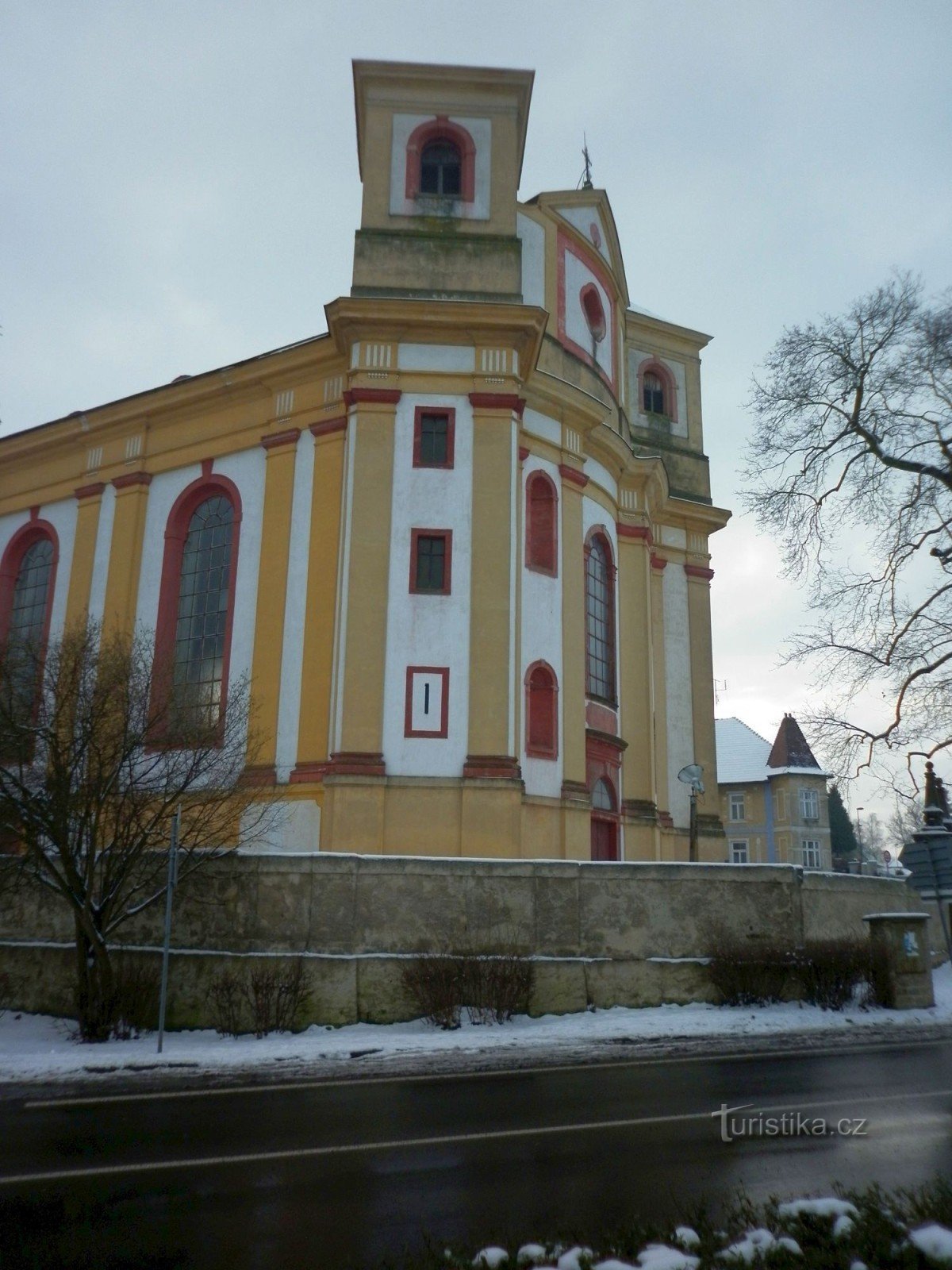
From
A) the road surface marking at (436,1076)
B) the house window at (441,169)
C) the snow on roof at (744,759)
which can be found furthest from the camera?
the snow on roof at (744,759)

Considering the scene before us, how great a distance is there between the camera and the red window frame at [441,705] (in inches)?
840

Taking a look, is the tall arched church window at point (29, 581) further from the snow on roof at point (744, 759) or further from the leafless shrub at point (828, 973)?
the snow on roof at point (744, 759)

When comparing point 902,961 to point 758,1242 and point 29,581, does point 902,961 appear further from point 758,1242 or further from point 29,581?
point 29,581

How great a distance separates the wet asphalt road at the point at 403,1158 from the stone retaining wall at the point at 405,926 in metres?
3.84

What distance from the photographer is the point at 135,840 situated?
1557 cm

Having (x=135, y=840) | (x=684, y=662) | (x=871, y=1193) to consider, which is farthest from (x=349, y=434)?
(x=871, y=1193)

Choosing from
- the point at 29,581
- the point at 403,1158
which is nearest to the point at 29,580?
the point at 29,581

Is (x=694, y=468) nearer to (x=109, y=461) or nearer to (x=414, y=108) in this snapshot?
(x=414, y=108)

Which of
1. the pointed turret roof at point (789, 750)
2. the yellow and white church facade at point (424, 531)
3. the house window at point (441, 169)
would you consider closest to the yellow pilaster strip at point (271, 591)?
the yellow and white church facade at point (424, 531)

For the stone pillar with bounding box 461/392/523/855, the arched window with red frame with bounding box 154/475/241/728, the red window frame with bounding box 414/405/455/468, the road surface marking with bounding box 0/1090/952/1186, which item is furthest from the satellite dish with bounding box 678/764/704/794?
the road surface marking with bounding box 0/1090/952/1186

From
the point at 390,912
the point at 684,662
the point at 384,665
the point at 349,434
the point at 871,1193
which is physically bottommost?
the point at 871,1193

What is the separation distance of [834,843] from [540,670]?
49872 millimetres

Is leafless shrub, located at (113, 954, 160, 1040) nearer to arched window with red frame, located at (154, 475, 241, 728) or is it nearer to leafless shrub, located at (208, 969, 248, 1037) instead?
leafless shrub, located at (208, 969, 248, 1037)

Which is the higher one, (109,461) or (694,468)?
(694,468)
